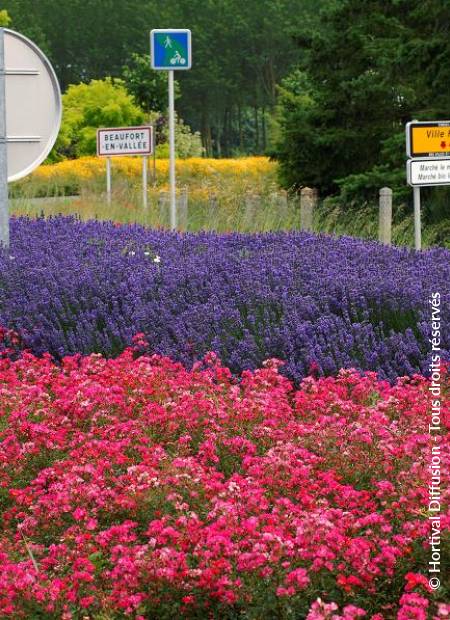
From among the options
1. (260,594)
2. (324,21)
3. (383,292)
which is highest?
(324,21)

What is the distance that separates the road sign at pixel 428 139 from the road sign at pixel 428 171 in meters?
0.10

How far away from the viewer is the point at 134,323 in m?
7.71

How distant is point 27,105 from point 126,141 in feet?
34.1

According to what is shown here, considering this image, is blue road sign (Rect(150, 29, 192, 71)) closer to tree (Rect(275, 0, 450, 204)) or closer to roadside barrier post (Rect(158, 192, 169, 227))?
roadside barrier post (Rect(158, 192, 169, 227))

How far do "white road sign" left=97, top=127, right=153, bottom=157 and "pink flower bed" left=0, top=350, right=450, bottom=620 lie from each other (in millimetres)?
12925

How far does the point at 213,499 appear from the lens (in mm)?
4188

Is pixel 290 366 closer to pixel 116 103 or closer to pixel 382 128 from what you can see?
pixel 382 128

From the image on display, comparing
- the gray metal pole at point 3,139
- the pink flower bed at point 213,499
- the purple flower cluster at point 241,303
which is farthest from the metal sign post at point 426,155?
the pink flower bed at point 213,499

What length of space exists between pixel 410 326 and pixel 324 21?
48.4ft

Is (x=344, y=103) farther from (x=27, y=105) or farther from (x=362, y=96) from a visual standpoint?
(x=27, y=105)

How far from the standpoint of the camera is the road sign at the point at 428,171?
1008 cm

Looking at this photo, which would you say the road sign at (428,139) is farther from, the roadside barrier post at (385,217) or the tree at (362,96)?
the tree at (362,96)

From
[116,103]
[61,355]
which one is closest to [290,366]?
[61,355]

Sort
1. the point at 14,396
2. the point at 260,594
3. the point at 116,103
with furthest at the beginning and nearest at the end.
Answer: the point at 116,103 → the point at 14,396 → the point at 260,594
